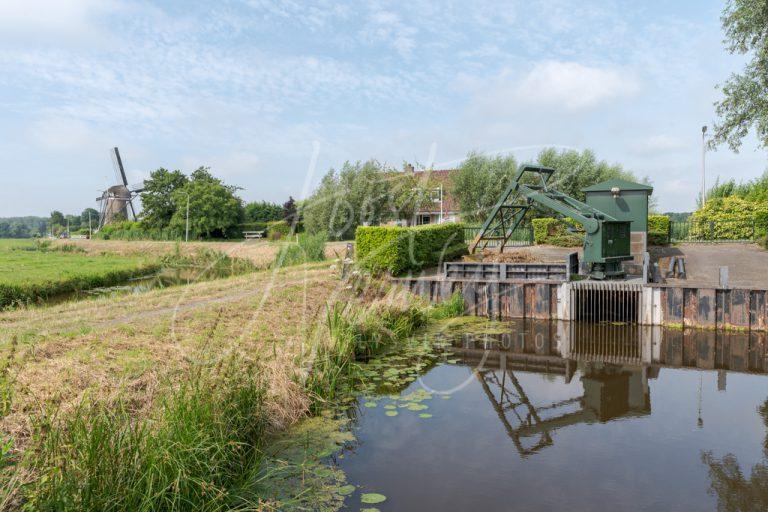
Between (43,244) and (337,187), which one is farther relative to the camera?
(43,244)

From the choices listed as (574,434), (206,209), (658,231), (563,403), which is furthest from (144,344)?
(206,209)

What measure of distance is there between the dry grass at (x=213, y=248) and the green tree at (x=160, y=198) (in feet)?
27.8

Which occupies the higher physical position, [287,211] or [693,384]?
[287,211]

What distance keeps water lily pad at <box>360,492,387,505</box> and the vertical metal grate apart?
36.2 feet

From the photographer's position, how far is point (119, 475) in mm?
4184

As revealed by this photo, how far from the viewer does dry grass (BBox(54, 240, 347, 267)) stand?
27.1 metres

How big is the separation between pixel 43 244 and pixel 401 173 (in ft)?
91.1

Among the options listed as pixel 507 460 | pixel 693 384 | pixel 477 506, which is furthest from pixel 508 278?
pixel 477 506

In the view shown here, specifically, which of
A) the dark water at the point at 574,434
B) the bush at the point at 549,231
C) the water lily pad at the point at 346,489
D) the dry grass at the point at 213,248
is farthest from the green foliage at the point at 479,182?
the water lily pad at the point at 346,489

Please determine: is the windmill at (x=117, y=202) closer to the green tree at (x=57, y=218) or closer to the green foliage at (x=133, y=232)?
the green foliage at (x=133, y=232)

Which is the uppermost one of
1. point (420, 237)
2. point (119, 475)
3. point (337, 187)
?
point (337, 187)

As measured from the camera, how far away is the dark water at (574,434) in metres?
5.65

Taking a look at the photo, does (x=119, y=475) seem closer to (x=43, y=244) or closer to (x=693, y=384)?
(x=693, y=384)

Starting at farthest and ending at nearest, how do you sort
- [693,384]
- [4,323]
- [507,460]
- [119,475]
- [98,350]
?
[4,323] → [693,384] → [98,350] → [507,460] → [119,475]
